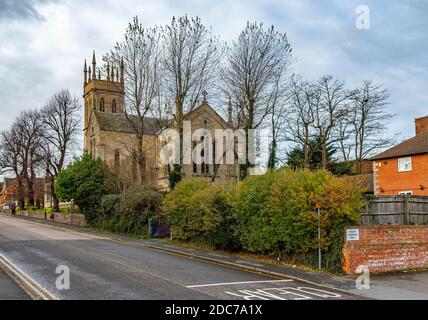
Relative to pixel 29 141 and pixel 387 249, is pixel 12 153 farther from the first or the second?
pixel 387 249

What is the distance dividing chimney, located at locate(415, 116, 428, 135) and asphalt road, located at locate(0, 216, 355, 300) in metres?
30.1

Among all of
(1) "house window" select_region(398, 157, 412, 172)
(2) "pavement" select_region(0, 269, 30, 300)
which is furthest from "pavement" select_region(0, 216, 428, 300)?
(1) "house window" select_region(398, 157, 412, 172)

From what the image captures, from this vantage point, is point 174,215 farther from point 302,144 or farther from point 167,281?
point 302,144

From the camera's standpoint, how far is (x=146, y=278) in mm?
13820

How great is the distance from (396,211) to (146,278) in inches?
375

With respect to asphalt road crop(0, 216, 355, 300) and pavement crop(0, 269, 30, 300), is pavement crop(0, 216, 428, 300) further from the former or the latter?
pavement crop(0, 269, 30, 300)

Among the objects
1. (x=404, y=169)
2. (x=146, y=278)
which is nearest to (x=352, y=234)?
(x=146, y=278)

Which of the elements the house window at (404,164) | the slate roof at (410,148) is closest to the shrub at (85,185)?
the slate roof at (410,148)

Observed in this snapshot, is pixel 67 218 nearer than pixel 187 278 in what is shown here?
No

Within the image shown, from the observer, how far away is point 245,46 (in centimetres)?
3338

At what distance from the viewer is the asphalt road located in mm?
11508

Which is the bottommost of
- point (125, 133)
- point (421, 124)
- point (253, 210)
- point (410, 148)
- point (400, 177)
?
point (253, 210)

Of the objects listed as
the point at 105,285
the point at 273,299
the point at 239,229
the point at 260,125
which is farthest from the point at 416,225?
the point at 260,125

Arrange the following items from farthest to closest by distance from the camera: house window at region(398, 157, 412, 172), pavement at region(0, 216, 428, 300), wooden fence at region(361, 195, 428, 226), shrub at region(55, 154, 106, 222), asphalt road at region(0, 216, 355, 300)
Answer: shrub at region(55, 154, 106, 222), house window at region(398, 157, 412, 172), wooden fence at region(361, 195, 428, 226), pavement at region(0, 216, 428, 300), asphalt road at region(0, 216, 355, 300)
